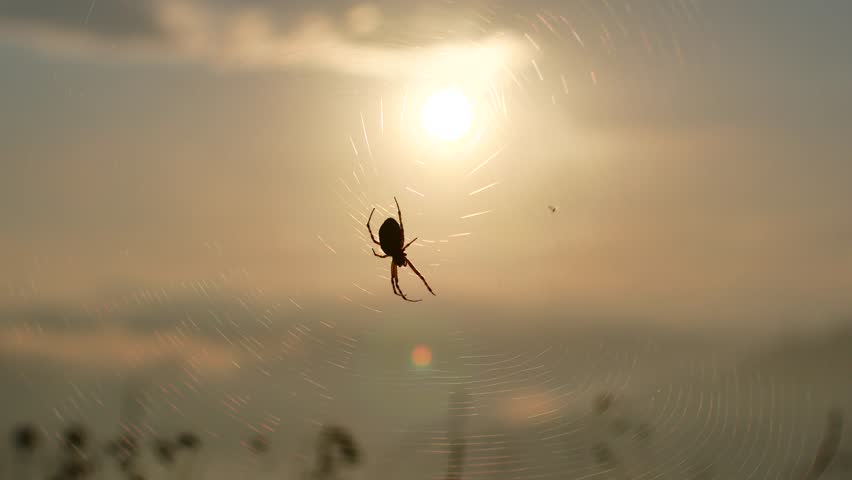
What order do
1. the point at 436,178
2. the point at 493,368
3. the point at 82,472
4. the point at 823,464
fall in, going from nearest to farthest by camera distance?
the point at 823,464 → the point at 82,472 → the point at 493,368 → the point at 436,178

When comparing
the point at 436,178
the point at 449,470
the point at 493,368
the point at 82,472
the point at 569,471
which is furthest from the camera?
the point at 436,178

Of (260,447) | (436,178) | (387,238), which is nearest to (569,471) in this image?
(260,447)

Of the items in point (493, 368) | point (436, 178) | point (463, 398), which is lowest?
point (493, 368)

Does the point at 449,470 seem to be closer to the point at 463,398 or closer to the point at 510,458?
the point at 463,398

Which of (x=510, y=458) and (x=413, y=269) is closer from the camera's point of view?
(x=510, y=458)
